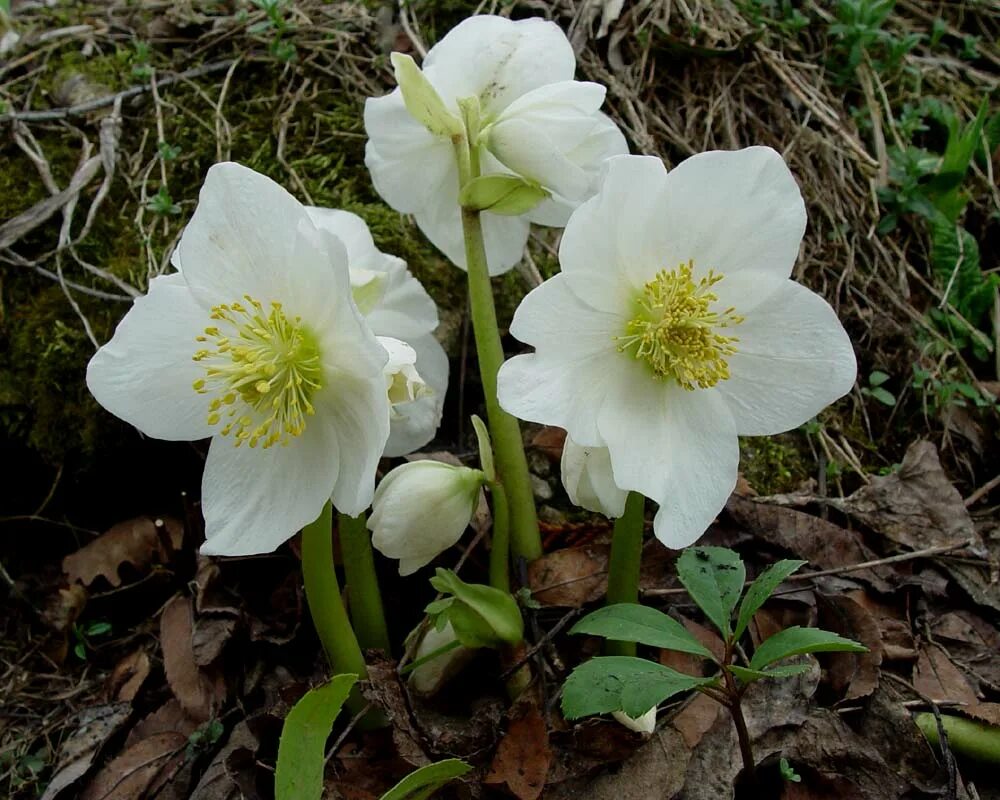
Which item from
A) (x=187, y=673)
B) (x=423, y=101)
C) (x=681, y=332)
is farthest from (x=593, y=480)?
(x=187, y=673)

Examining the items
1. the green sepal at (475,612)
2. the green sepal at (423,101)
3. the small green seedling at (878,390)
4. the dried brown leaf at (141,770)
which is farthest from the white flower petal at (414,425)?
the small green seedling at (878,390)

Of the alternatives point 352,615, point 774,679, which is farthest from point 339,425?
point 774,679

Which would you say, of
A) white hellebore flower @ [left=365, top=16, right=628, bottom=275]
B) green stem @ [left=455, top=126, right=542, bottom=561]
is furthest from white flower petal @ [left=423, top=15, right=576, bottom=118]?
green stem @ [left=455, top=126, right=542, bottom=561]

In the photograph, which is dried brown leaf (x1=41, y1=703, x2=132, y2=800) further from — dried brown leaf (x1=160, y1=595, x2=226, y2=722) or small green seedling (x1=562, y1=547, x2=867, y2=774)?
small green seedling (x1=562, y1=547, x2=867, y2=774)

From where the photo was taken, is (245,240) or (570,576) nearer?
(245,240)

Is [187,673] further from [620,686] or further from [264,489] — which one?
[620,686]

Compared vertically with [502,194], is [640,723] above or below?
below
